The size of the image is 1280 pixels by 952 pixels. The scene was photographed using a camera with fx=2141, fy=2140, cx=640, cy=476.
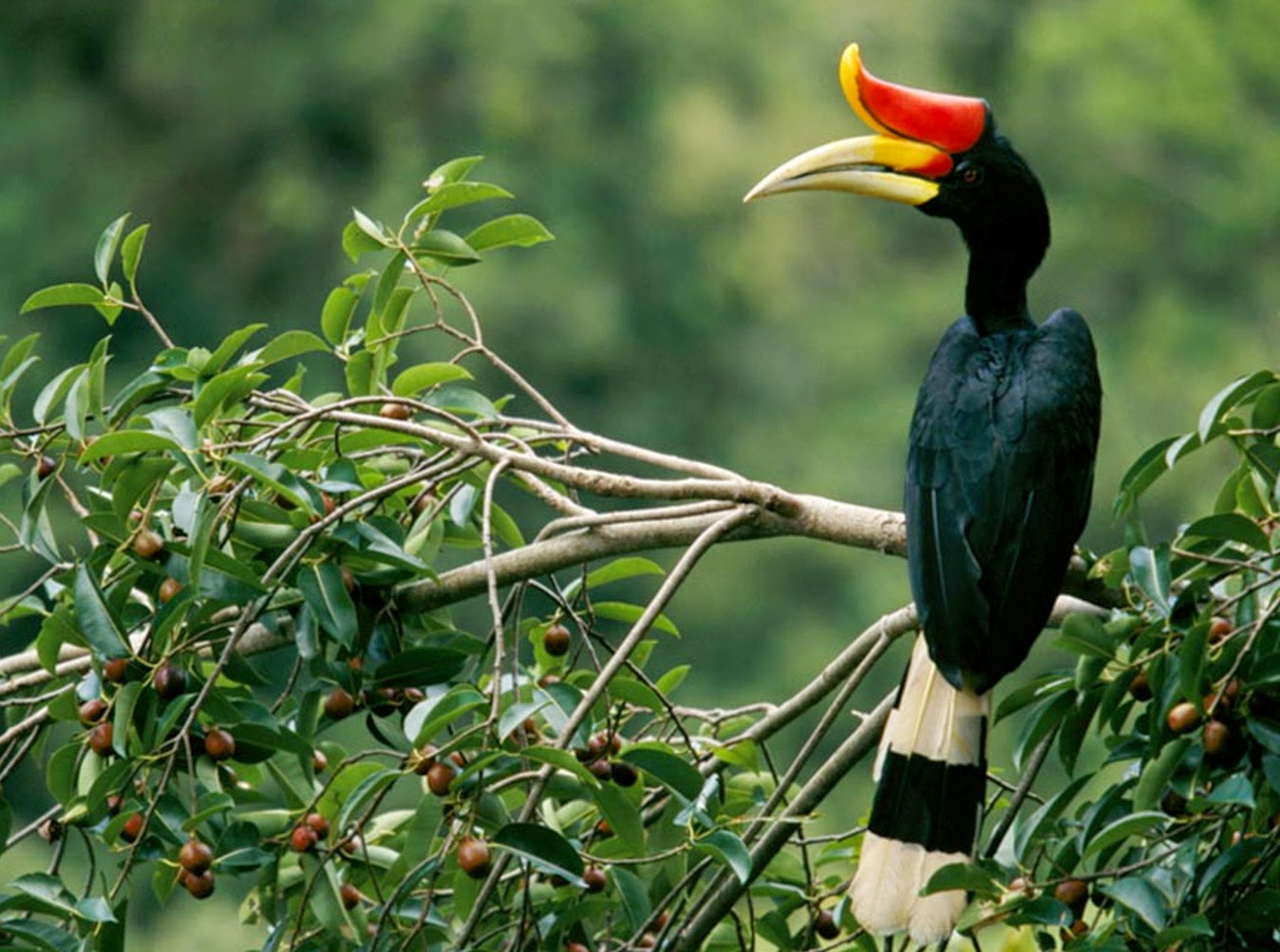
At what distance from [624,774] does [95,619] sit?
1.90 ft

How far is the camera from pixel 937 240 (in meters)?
19.3

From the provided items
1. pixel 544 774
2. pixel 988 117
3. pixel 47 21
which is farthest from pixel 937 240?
pixel 544 774

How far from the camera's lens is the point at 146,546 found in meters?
2.30

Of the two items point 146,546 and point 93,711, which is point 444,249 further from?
point 93,711

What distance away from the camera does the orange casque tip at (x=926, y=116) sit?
9.93 ft

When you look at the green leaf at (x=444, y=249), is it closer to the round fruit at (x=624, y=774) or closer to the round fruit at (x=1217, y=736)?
the round fruit at (x=624, y=774)

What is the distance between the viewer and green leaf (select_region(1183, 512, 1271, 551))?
2117 millimetres

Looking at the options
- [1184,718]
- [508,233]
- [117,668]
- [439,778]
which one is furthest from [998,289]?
[117,668]

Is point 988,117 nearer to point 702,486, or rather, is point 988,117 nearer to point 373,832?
point 702,486

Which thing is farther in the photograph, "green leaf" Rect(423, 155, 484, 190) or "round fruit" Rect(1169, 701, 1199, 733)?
"green leaf" Rect(423, 155, 484, 190)

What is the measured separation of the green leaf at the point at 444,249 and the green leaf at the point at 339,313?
0.32 feet

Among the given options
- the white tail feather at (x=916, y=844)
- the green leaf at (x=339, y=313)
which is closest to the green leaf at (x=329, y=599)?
the green leaf at (x=339, y=313)

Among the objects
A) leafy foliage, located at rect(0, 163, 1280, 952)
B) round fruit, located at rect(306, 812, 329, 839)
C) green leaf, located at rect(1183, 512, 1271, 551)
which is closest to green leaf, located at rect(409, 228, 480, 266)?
leafy foliage, located at rect(0, 163, 1280, 952)

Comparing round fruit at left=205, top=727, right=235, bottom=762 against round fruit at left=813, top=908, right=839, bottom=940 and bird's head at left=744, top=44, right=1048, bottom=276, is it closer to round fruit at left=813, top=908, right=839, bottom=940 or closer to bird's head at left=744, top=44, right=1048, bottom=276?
round fruit at left=813, top=908, right=839, bottom=940
